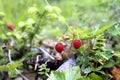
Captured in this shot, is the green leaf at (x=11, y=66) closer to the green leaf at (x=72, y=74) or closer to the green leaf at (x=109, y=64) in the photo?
the green leaf at (x=72, y=74)

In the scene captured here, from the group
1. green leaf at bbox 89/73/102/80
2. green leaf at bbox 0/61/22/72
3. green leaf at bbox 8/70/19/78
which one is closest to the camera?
green leaf at bbox 89/73/102/80

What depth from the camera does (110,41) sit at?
7.31 ft

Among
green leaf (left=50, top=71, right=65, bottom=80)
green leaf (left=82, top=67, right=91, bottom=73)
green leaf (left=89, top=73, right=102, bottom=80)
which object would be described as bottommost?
green leaf (left=89, top=73, right=102, bottom=80)

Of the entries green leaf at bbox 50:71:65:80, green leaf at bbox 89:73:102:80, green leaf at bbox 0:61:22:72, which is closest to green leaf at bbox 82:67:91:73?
green leaf at bbox 89:73:102:80

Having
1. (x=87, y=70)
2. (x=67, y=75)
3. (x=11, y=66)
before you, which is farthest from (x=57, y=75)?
(x=11, y=66)

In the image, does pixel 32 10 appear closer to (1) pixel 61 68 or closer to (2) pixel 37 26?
(2) pixel 37 26

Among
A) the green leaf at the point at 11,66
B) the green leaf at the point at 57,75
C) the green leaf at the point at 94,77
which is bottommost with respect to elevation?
the green leaf at the point at 94,77

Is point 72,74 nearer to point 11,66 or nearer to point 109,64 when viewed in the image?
point 109,64

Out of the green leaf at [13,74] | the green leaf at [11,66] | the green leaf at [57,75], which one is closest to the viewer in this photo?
the green leaf at [57,75]

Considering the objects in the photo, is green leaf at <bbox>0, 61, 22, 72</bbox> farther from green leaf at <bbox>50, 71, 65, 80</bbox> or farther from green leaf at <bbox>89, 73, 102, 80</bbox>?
green leaf at <bbox>89, 73, 102, 80</bbox>

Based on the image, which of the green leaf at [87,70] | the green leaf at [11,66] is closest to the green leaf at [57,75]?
the green leaf at [87,70]

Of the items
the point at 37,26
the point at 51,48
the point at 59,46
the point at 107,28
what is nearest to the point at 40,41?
the point at 51,48

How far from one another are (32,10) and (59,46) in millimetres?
314

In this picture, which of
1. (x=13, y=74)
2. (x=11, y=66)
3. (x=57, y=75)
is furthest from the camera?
(x=13, y=74)
